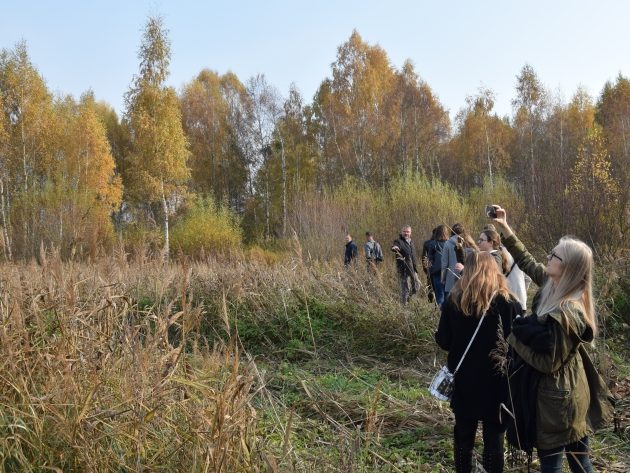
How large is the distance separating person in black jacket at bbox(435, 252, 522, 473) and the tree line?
10.0m

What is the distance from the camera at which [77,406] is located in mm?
2521

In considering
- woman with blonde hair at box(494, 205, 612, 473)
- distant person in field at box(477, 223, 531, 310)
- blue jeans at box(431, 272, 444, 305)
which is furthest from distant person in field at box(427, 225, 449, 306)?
woman with blonde hair at box(494, 205, 612, 473)

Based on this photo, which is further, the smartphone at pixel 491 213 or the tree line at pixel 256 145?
the tree line at pixel 256 145

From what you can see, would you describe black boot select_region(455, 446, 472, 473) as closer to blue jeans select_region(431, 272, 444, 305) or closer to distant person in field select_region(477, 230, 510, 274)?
distant person in field select_region(477, 230, 510, 274)

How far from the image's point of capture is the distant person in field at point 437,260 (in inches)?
339

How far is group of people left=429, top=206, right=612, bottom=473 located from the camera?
2877 mm

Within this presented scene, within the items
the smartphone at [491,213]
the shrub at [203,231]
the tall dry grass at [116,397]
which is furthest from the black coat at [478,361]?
the shrub at [203,231]

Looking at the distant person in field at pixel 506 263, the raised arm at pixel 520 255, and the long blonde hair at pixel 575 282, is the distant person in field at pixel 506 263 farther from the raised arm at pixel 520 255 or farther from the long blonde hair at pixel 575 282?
the long blonde hair at pixel 575 282

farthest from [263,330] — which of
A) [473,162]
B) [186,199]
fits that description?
[473,162]

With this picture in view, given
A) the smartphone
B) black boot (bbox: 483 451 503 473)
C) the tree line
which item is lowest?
black boot (bbox: 483 451 503 473)

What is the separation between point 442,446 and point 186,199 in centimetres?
2637

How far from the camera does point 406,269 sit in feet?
31.8

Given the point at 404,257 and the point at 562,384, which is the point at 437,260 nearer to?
the point at 404,257

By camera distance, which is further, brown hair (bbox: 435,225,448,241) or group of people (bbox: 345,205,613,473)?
brown hair (bbox: 435,225,448,241)
